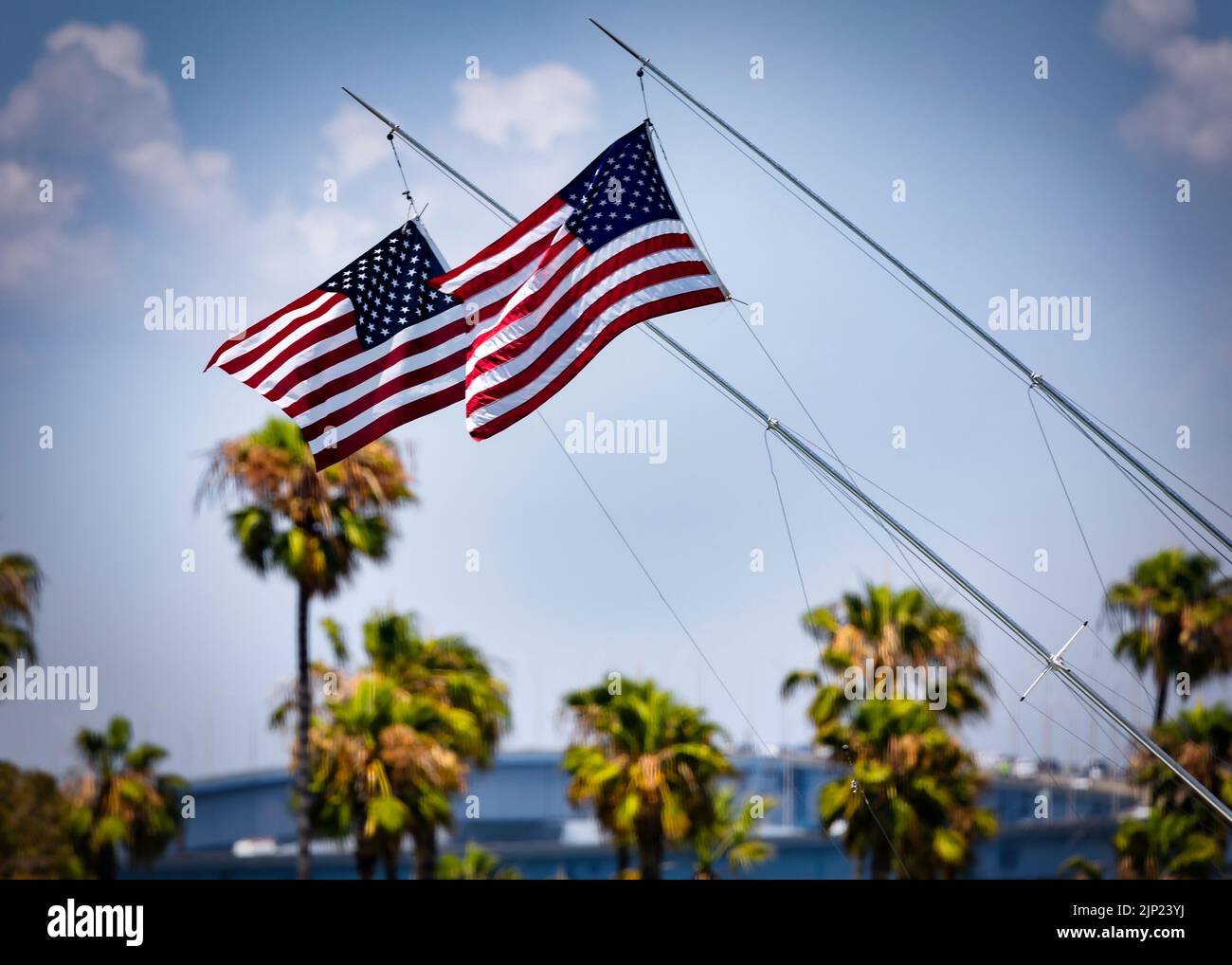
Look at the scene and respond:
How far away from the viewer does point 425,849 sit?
31.8 meters

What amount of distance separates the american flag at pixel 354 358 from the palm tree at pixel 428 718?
52.1 ft

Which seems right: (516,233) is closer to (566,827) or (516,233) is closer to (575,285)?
(575,285)

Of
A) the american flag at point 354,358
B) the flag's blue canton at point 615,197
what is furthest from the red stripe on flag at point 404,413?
the flag's blue canton at point 615,197

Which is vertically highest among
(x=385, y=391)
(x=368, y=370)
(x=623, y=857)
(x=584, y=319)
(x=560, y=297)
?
(x=560, y=297)

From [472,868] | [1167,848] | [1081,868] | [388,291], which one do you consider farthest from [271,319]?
[1081,868]

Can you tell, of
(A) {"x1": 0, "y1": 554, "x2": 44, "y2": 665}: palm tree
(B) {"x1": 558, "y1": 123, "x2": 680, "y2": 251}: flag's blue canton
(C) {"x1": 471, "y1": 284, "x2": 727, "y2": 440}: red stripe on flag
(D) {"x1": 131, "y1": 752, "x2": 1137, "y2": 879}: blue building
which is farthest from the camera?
(D) {"x1": 131, "y1": 752, "x2": 1137, "y2": 879}: blue building

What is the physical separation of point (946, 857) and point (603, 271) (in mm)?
20438

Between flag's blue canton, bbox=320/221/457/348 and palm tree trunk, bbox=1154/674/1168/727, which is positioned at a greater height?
flag's blue canton, bbox=320/221/457/348

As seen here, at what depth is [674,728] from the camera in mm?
30969

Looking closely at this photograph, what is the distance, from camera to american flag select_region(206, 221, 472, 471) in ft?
51.4

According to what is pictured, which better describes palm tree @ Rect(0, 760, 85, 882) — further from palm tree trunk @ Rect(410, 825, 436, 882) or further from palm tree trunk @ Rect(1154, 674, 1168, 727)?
palm tree trunk @ Rect(1154, 674, 1168, 727)

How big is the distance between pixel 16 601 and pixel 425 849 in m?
9.18

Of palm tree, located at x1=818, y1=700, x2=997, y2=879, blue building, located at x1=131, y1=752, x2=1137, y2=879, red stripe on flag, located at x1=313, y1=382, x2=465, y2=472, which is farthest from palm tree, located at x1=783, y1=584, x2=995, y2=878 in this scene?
red stripe on flag, located at x1=313, y1=382, x2=465, y2=472
